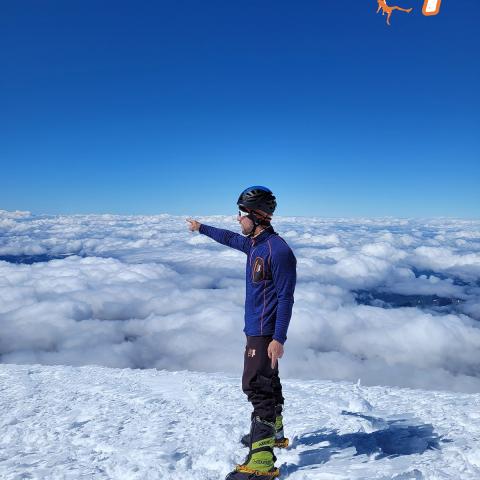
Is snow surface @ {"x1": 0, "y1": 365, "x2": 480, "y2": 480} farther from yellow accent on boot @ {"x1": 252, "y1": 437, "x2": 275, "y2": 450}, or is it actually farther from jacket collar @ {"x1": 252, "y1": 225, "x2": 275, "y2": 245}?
jacket collar @ {"x1": 252, "y1": 225, "x2": 275, "y2": 245}

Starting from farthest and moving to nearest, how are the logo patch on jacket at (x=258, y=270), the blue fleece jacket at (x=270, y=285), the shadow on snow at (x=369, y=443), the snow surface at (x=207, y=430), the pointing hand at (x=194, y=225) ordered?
the pointing hand at (x=194, y=225) → the shadow on snow at (x=369, y=443) → the snow surface at (x=207, y=430) → the logo patch on jacket at (x=258, y=270) → the blue fleece jacket at (x=270, y=285)

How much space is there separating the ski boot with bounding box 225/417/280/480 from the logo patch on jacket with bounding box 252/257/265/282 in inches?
51.3

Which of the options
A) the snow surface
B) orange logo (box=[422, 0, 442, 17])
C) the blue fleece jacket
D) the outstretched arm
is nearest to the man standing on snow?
the blue fleece jacket

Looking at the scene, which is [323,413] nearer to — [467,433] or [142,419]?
[467,433]

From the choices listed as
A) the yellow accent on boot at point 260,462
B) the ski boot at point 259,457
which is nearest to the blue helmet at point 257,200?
the ski boot at point 259,457

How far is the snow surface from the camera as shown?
3492 millimetres

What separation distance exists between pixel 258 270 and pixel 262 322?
0.47m

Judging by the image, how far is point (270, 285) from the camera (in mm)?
3104

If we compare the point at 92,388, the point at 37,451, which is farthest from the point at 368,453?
the point at 92,388

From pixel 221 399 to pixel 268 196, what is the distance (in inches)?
163

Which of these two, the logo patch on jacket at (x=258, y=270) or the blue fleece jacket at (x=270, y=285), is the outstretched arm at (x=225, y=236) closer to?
the blue fleece jacket at (x=270, y=285)

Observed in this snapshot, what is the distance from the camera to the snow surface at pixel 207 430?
349 cm

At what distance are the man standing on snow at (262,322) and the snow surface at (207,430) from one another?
19.6 inches

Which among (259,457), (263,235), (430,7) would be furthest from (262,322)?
(430,7)
